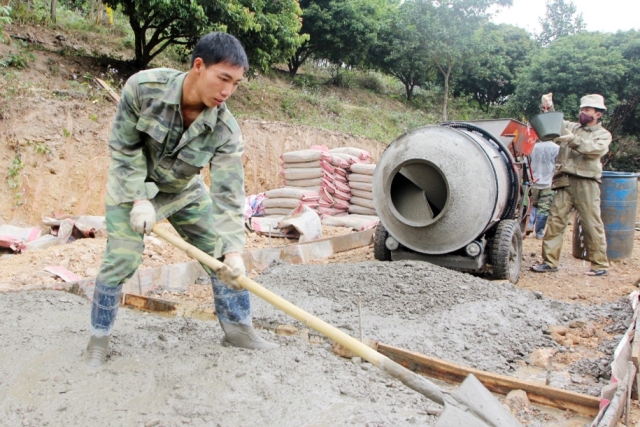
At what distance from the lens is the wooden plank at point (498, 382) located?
2.31 metres

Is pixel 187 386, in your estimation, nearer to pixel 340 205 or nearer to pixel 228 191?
pixel 228 191

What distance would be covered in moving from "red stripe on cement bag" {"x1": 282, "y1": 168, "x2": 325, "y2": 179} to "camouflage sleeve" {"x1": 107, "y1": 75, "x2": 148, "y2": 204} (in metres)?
5.61

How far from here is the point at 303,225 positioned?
21.7 ft

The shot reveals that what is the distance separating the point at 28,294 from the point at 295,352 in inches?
80.2

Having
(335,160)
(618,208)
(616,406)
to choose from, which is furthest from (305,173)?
(616,406)

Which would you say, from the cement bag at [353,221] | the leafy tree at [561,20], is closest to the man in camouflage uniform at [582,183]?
the cement bag at [353,221]

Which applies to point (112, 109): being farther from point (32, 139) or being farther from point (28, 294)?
point (28, 294)

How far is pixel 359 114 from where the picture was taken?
55.8 ft

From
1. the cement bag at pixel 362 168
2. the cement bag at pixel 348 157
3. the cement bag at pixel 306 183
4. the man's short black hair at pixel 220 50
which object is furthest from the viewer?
the cement bag at pixel 348 157

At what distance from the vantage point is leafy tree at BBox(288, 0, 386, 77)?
19.2m

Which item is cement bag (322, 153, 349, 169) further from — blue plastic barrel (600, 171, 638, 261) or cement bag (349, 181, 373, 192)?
blue plastic barrel (600, 171, 638, 261)

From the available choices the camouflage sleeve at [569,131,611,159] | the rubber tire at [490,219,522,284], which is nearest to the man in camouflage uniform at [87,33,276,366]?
the rubber tire at [490,219,522,284]

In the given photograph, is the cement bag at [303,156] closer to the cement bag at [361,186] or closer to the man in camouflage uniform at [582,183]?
the cement bag at [361,186]

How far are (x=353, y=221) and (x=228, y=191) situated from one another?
17.2ft
